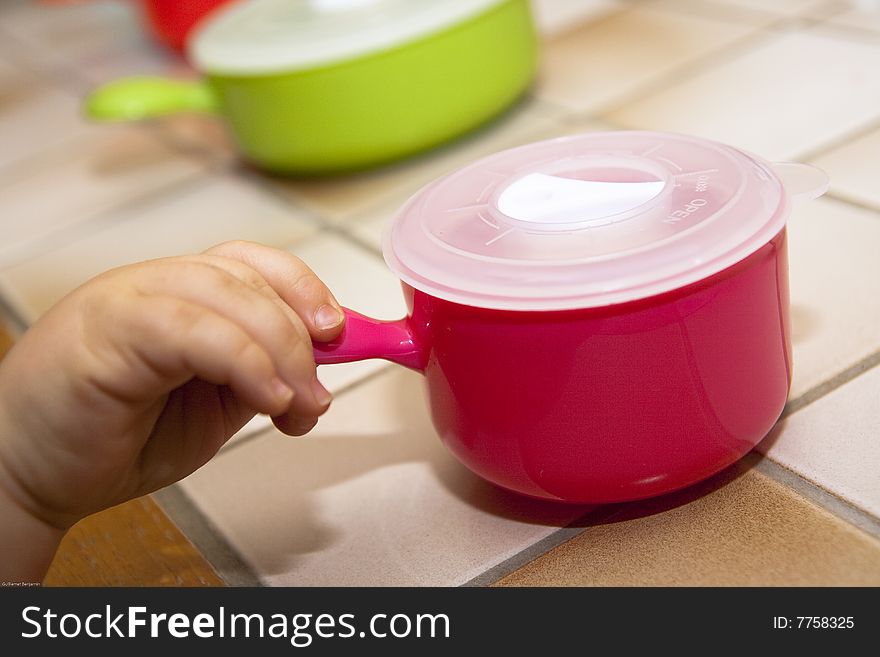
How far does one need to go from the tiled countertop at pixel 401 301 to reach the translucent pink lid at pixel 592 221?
124mm

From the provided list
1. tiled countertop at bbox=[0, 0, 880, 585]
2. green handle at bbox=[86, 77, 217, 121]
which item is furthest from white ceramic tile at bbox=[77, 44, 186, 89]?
green handle at bbox=[86, 77, 217, 121]

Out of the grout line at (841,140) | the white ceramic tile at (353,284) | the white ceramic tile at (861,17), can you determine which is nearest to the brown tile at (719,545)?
the white ceramic tile at (353,284)

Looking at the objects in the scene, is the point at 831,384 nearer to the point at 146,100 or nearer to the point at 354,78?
the point at 354,78

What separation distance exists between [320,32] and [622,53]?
0.34m

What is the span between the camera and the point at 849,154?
777 mm

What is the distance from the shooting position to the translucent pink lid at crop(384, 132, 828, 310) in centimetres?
42

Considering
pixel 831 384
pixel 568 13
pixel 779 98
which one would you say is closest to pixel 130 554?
pixel 831 384

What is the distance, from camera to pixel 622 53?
1.11m

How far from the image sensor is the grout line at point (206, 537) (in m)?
0.52
